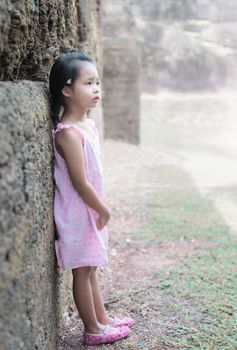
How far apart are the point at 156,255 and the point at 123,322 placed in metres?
1.66

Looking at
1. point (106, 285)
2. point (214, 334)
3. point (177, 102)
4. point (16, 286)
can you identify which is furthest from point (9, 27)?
point (177, 102)

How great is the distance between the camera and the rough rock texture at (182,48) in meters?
20.3

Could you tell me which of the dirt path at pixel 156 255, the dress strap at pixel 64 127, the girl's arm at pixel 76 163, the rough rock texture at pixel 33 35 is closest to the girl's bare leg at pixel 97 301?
the dirt path at pixel 156 255

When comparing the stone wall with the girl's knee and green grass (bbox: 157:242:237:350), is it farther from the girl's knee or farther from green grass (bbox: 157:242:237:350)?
green grass (bbox: 157:242:237:350)

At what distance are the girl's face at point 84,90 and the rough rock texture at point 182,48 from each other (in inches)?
717

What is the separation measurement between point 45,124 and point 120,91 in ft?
35.8

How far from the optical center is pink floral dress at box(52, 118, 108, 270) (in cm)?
229

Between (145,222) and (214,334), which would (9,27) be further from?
(145,222)

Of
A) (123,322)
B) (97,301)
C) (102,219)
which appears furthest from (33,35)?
(123,322)

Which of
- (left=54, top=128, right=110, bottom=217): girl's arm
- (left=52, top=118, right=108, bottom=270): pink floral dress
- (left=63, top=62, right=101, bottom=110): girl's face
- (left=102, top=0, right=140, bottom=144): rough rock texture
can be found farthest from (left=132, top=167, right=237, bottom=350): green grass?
(left=102, top=0, right=140, bottom=144): rough rock texture

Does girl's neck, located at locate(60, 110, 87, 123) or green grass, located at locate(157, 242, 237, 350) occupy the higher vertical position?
girl's neck, located at locate(60, 110, 87, 123)

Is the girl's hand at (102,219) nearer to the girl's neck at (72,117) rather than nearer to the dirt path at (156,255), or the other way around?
the girl's neck at (72,117)

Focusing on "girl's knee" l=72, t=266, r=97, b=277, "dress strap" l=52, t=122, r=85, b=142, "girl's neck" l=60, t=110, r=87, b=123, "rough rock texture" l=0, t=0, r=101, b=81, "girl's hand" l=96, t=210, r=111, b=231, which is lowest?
"girl's knee" l=72, t=266, r=97, b=277

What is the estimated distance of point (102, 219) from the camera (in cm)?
232
